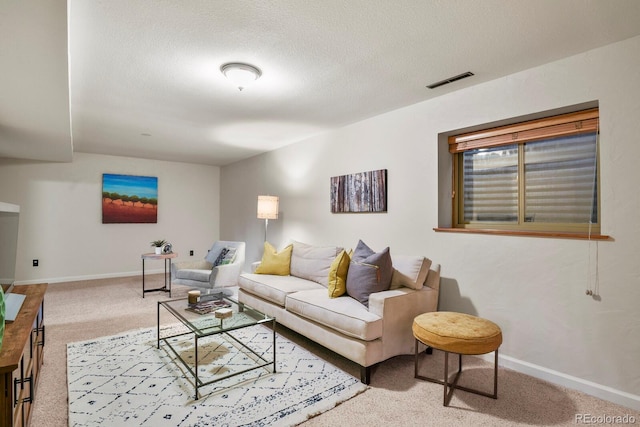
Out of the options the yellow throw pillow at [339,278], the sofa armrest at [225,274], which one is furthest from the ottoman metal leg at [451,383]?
→ the sofa armrest at [225,274]

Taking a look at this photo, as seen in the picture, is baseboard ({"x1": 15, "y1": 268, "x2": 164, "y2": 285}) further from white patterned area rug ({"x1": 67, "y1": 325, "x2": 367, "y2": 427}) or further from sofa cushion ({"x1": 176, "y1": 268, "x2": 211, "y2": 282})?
white patterned area rug ({"x1": 67, "y1": 325, "x2": 367, "y2": 427})

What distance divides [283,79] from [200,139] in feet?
8.57

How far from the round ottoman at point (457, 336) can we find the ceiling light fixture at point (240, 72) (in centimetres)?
230

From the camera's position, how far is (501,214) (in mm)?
3000

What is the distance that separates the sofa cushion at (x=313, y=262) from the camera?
365 cm

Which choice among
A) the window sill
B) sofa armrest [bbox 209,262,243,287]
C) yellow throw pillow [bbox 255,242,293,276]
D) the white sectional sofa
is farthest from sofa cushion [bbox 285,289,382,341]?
sofa armrest [bbox 209,262,243,287]

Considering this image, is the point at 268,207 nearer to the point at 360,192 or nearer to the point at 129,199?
the point at 360,192

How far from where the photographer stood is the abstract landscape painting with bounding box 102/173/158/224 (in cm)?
615

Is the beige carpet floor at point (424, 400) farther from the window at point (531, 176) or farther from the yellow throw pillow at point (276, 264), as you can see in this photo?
the window at point (531, 176)

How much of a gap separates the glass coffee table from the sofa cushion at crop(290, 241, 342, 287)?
3.11 ft

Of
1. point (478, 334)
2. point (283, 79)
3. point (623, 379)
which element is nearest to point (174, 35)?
point (283, 79)

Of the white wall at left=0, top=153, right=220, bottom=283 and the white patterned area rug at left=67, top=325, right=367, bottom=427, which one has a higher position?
the white wall at left=0, top=153, right=220, bottom=283

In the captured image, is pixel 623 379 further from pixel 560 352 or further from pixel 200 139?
pixel 200 139

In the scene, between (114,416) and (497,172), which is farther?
(497,172)
